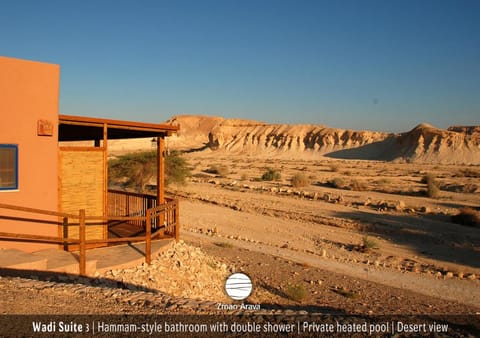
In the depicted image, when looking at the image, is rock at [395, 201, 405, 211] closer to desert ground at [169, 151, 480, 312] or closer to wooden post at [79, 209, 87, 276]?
desert ground at [169, 151, 480, 312]

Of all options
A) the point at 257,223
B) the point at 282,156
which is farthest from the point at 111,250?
the point at 282,156

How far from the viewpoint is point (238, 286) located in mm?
9445

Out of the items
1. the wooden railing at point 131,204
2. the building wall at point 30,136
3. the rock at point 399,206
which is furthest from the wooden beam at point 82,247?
the rock at point 399,206

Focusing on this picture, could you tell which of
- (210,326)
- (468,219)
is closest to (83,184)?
(210,326)

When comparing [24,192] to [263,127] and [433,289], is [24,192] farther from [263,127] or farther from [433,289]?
[263,127]

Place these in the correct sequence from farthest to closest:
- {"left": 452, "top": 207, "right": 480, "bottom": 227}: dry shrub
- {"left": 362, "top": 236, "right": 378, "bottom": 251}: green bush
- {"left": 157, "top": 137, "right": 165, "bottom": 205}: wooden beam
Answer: {"left": 452, "top": 207, "right": 480, "bottom": 227}: dry shrub < {"left": 362, "top": 236, "right": 378, "bottom": 251}: green bush < {"left": 157, "top": 137, "right": 165, "bottom": 205}: wooden beam

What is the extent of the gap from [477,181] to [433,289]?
93.6 ft

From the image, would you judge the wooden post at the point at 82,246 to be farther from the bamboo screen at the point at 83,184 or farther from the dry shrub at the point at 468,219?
the dry shrub at the point at 468,219

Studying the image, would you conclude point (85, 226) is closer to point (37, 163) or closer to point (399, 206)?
point (37, 163)

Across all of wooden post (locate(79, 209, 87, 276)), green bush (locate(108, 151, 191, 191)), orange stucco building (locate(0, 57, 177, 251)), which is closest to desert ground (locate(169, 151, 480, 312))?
green bush (locate(108, 151, 191, 191))

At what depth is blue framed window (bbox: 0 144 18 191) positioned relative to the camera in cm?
840

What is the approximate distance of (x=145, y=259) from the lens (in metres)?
9.06

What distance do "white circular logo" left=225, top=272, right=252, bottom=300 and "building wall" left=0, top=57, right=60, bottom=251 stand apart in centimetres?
389

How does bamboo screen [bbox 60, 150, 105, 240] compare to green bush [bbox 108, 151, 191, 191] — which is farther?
green bush [bbox 108, 151, 191, 191]
